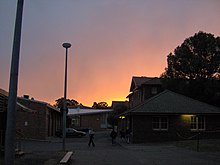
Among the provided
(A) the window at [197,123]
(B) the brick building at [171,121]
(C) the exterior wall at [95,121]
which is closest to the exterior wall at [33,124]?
(B) the brick building at [171,121]

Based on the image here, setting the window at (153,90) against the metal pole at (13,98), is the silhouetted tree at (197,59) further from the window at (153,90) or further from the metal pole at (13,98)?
the metal pole at (13,98)

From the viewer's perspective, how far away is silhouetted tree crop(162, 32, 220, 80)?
161 feet

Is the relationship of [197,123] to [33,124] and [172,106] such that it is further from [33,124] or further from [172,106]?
[33,124]

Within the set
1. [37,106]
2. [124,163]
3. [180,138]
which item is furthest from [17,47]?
[37,106]

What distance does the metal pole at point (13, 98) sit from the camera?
318 inches

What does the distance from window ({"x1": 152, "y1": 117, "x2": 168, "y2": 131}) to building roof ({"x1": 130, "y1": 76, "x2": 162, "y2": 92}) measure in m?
20.5

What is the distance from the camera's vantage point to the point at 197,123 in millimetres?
38250

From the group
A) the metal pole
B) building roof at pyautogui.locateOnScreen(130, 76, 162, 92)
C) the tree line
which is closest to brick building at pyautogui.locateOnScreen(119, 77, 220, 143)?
the tree line

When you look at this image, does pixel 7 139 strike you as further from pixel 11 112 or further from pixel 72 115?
pixel 72 115

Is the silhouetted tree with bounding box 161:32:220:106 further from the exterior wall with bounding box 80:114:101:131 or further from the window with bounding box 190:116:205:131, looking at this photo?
the exterior wall with bounding box 80:114:101:131

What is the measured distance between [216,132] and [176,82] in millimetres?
13308

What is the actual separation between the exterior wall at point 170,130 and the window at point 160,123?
0.38 meters

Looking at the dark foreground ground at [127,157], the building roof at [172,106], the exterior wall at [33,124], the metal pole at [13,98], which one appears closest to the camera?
the metal pole at [13,98]

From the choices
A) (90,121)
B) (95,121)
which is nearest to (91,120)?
(90,121)
